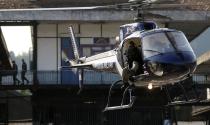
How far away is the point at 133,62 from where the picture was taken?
903 inches

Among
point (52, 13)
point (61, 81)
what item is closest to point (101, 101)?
point (61, 81)

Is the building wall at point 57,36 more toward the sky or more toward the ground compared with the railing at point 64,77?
more toward the sky

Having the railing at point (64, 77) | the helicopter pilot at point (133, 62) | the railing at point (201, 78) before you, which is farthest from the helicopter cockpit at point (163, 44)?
the railing at point (201, 78)

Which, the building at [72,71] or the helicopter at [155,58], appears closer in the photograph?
the helicopter at [155,58]

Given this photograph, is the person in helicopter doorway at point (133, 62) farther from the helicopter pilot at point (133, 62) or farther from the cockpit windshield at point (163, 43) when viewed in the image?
the cockpit windshield at point (163, 43)

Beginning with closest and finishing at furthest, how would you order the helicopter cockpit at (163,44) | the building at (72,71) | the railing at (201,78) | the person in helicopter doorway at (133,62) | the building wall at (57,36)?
1. the helicopter cockpit at (163,44)
2. the person in helicopter doorway at (133,62)
3. the building at (72,71)
4. the railing at (201,78)
5. the building wall at (57,36)

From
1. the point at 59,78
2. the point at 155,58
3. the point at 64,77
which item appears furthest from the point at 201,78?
the point at 155,58

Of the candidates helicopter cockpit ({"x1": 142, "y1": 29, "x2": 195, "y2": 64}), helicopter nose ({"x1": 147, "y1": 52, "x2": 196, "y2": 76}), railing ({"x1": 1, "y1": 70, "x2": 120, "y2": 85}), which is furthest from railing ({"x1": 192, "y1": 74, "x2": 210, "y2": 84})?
helicopter nose ({"x1": 147, "y1": 52, "x2": 196, "y2": 76})

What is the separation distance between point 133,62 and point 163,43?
49.8 inches

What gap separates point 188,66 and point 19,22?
23462 mm

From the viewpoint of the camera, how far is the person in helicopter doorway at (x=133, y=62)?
22906 mm

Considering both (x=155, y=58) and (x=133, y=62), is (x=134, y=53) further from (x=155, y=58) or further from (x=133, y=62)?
(x=155, y=58)

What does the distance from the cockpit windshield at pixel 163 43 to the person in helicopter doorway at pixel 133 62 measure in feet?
1.69

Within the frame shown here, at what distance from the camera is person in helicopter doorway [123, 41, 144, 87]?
902 inches
